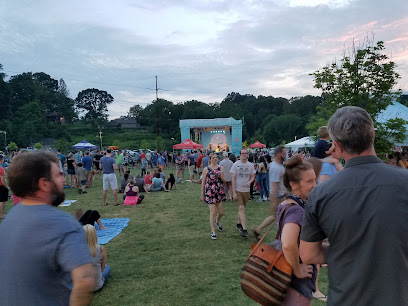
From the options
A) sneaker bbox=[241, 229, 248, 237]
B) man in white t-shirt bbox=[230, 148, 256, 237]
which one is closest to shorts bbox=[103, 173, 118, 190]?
man in white t-shirt bbox=[230, 148, 256, 237]

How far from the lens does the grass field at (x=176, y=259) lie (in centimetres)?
421

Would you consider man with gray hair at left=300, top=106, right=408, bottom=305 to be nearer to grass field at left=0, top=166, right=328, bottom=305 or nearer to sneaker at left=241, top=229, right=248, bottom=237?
grass field at left=0, top=166, right=328, bottom=305

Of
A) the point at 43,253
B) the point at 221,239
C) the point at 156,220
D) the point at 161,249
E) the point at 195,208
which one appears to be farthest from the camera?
the point at 195,208

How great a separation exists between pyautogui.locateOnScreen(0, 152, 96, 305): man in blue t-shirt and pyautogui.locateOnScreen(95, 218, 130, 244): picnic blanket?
18.0ft

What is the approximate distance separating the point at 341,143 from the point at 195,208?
871 centimetres

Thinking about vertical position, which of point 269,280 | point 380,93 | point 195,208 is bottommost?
point 195,208

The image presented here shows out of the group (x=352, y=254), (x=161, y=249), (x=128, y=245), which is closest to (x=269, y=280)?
(x=352, y=254)

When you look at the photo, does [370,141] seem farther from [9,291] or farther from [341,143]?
[9,291]

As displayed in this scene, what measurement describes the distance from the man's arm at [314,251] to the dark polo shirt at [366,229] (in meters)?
0.08

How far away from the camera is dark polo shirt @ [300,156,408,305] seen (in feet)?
4.50

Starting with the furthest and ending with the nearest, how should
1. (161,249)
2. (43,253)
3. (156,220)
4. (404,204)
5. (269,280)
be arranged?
(156,220) < (161,249) < (269,280) < (43,253) < (404,204)

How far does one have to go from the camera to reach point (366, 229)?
1.40 metres

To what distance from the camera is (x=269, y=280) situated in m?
2.06

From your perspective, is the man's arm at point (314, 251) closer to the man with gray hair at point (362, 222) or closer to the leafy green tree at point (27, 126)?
the man with gray hair at point (362, 222)
